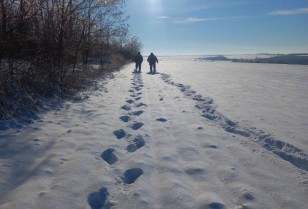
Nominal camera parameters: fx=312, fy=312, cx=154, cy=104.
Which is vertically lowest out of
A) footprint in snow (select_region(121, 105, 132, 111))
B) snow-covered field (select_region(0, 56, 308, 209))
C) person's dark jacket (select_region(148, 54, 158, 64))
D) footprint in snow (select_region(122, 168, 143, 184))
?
footprint in snow (select_region(121, 105, 132, 111))

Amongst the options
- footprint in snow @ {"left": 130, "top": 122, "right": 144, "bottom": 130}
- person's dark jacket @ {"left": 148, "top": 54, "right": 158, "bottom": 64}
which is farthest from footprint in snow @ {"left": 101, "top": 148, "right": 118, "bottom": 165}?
person's dark jacket @ {"left": 148, "top": 54, "right": 158, "bottom": 64}

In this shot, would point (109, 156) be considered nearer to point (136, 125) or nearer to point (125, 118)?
point (136, 125)

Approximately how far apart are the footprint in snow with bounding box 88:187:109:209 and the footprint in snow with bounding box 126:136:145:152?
5.27 feet

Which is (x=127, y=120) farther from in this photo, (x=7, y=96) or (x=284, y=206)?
(x=284, y=206)

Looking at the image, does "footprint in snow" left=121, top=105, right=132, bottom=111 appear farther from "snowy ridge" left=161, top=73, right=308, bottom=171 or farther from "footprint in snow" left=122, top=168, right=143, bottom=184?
"footprint in snow" left=122, top=168, right=143, bottom=184

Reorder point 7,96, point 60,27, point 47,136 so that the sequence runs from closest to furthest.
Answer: point 47,136
point 7,96
point 60,27

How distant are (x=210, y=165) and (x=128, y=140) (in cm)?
183

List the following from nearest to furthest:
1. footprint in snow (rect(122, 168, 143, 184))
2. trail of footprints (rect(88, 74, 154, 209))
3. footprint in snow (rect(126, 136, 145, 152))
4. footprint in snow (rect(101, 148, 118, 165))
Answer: trail of footprints (rect(88, 74, 154, 209)) → footprint in snow (rect(122, 168, 143, 184)) → footprint in snow (rect(101, 148, 118, 165)) → footprint in snow (rect(126, 136, 145, 152))

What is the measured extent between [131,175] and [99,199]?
0.77 m

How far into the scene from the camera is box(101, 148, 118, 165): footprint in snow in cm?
476

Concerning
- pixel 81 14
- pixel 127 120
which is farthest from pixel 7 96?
pixel 81 14

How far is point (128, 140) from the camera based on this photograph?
5.80 metres

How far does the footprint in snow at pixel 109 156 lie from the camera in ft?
15.6

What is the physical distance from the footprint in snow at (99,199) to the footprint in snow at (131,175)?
0.40 meters
